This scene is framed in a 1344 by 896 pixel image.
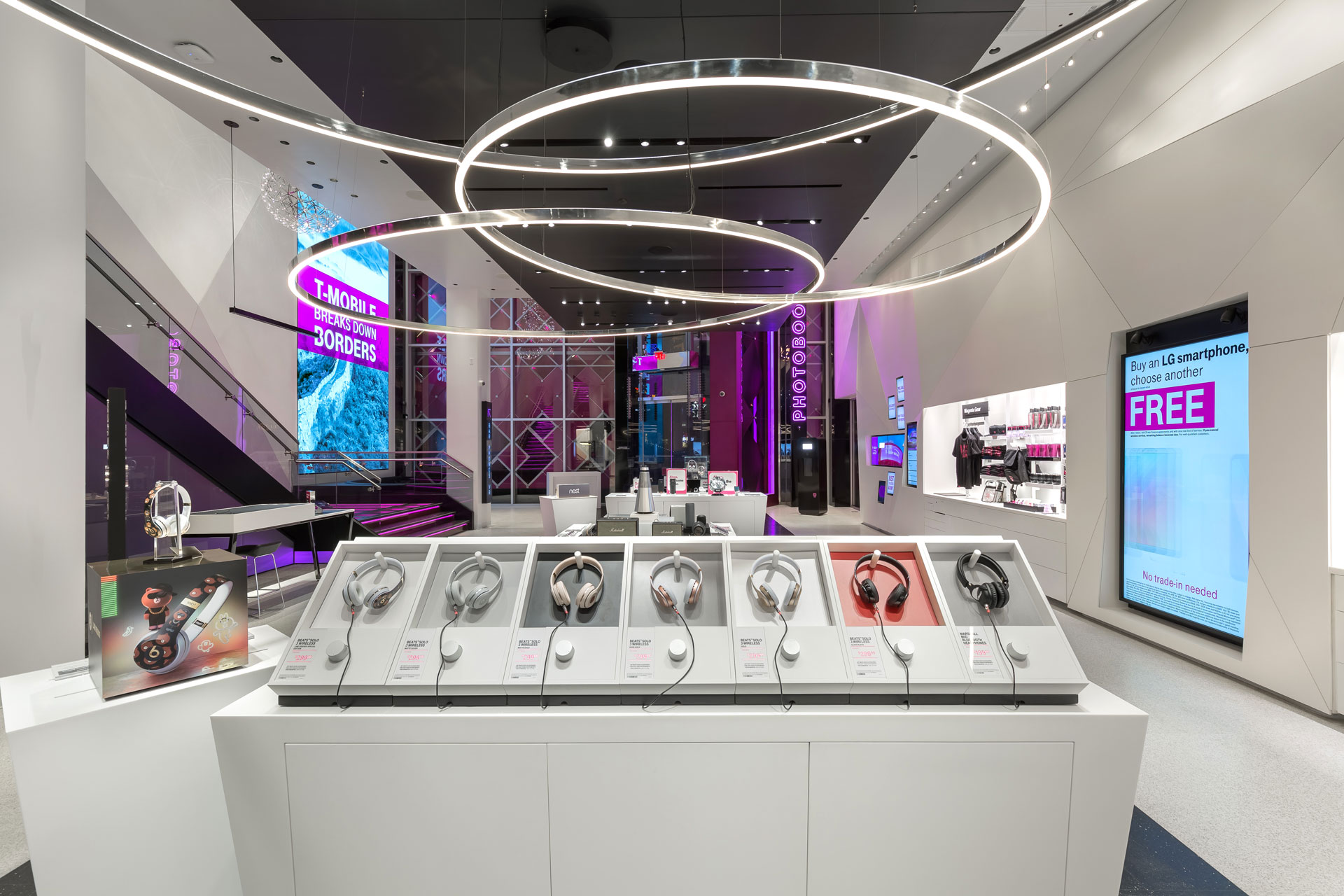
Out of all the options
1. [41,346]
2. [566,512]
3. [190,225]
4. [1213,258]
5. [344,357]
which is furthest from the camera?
[344,357]

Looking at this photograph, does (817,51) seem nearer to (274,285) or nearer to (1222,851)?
(1222,851)

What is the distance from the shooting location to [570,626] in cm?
184

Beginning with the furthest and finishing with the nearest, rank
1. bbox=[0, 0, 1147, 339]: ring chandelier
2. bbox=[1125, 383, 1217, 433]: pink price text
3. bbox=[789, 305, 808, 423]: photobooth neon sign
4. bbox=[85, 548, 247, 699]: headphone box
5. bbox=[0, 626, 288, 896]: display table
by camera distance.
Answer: bbox=[789, 305, 808, 423]: photobooth neon sign → bbox=[1125, 383, 1217, 433]: pink price text → bbox=[0, 0, 1147, 339]: ring chandelier → bbox=[85, 548, 247, 699]: headphone box → bbox=[0, 626, 288, 896]: display table

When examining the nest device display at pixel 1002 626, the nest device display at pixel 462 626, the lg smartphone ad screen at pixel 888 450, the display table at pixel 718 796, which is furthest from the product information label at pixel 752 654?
the lg smartphone ad screen at pixel 888 450

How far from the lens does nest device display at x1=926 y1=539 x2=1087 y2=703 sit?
5.59 ft

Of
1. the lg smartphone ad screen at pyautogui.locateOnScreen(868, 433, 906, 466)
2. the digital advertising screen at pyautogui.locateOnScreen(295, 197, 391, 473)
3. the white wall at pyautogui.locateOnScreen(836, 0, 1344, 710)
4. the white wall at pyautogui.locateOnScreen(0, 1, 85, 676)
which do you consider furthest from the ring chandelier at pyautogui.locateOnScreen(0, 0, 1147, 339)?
the digital advertising screen at pyautogui.locateOnScreen(295, 197, 391, 473)

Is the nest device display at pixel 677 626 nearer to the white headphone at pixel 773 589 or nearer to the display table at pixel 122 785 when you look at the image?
the white headphone at pixel 773 589

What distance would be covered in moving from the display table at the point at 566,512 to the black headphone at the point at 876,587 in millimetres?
5891

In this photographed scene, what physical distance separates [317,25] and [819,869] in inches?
219

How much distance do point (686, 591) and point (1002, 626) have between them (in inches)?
39.6

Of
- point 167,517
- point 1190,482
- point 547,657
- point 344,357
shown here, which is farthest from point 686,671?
→ point 344,357

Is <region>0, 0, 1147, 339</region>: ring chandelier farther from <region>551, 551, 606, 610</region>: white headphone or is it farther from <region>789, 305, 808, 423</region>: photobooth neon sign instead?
<region>789, 305, 808, 423</region>: photobooth neon sign

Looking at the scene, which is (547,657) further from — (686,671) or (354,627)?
(354,627)

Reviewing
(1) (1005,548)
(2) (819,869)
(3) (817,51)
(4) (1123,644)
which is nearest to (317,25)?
(3) (817,51)
